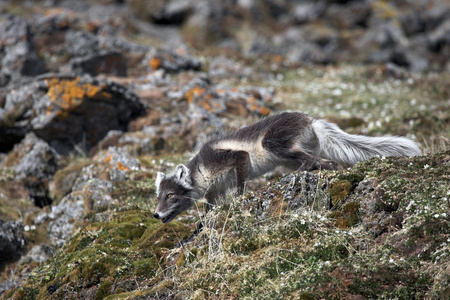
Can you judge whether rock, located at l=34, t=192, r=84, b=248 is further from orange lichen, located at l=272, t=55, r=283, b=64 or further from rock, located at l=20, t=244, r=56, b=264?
orange lichen, located at l=272, t=55, r=283, b=64

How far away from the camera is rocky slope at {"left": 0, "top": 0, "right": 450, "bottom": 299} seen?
515 centimetres

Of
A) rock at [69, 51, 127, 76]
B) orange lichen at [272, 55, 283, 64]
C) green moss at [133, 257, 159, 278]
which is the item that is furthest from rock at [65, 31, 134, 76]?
green moss at [133, 257, 159, 278]

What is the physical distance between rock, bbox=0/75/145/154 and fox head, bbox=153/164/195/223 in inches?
234

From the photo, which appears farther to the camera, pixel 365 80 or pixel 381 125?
pixel 365 80

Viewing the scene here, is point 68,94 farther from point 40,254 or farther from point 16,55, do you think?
point 40,254

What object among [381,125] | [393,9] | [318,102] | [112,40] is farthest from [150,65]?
[393,9]

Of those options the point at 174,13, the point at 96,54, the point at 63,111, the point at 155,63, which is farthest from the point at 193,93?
the point at 174,13

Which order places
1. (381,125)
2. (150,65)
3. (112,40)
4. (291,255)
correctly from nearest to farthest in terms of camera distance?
(291,255), (381,125), (150,65), (112,40)

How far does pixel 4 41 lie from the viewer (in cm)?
1823

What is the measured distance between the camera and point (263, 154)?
827cm

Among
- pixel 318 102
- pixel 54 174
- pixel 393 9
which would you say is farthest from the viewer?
pixel 393 9

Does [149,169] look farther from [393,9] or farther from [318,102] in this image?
[393,9]

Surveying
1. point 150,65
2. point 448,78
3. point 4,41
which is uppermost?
point 4,41

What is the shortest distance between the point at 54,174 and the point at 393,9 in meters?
27.0
